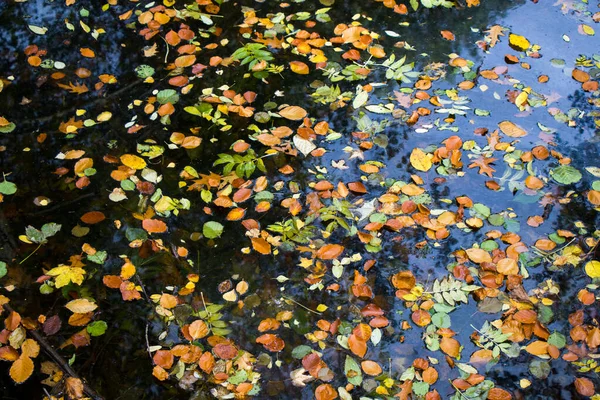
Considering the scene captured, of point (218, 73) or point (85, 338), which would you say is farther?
point (218, 73)

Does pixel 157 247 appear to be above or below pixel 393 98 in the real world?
below

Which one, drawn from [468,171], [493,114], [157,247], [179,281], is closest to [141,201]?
[157,247]

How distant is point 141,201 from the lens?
117 inches

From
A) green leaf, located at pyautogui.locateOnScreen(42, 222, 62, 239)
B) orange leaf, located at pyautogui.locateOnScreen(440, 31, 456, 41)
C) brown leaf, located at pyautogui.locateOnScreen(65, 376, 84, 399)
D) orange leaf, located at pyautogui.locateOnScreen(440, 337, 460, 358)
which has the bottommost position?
brown leaf, located at pyautogui.locateOnScreen(65, 376, 84, 399)

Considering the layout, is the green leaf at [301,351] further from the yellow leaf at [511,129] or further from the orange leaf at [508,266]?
the yellow leaf at [511,129]

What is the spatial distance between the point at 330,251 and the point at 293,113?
108 centimetres

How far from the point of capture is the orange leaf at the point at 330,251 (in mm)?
2680

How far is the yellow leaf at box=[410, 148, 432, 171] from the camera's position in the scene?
3061 millimetres

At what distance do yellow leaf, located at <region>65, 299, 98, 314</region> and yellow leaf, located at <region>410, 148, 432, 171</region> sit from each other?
6.15ft

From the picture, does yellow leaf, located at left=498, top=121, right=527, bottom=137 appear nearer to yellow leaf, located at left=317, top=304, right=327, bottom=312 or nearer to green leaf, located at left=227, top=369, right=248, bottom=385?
yellow leaf, located at left=317, top=304, right=327, bottom=312

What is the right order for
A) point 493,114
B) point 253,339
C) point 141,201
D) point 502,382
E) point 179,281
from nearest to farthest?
point 502,382 → point 253,339 → point 179,281 → point 141,201 → point 493,114

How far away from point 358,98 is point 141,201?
1528mm

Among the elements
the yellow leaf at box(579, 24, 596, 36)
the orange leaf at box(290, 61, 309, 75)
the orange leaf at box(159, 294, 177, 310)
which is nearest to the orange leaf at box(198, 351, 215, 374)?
the orange leaf at box(159, 294, 177, 310)

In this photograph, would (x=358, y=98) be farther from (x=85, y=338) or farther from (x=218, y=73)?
(x=85, y=338)
